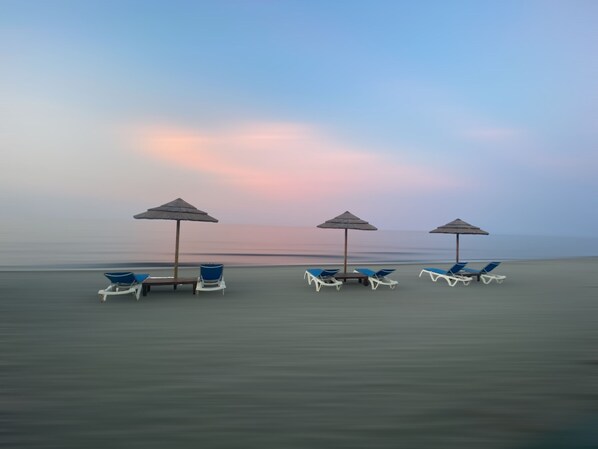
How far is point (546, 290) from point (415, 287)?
360cm

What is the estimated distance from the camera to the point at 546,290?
8.52 m

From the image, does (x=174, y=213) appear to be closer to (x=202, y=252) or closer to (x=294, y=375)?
(x=294, y=375)

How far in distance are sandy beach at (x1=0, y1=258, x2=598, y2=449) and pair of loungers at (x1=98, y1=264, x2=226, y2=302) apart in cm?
37

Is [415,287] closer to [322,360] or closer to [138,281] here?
[322,360]

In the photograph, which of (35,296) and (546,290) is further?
(546,290)

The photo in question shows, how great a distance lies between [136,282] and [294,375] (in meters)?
5.20

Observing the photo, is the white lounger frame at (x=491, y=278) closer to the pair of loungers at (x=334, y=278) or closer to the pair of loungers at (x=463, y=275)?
the pair of loungers at (x=463, y=275)

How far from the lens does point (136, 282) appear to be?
22.6 feet

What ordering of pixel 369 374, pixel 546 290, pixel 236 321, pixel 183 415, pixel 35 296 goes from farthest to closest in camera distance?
pixel 546 290 → pixel 35 296 → pixel 236 321 → pixel 369 374 → pixel 183 415

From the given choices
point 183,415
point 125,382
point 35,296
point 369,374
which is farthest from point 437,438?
point 35,296

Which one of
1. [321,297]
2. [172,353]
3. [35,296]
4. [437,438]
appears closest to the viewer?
[437,438]

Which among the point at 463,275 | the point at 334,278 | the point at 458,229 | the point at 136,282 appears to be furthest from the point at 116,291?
the point at 458,229

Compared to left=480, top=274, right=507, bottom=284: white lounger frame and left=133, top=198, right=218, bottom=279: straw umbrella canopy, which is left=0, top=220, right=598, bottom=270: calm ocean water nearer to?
left=480, top=274, right=507, bottom=284: white lounger frame

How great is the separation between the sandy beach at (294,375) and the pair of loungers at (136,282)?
366 mm
